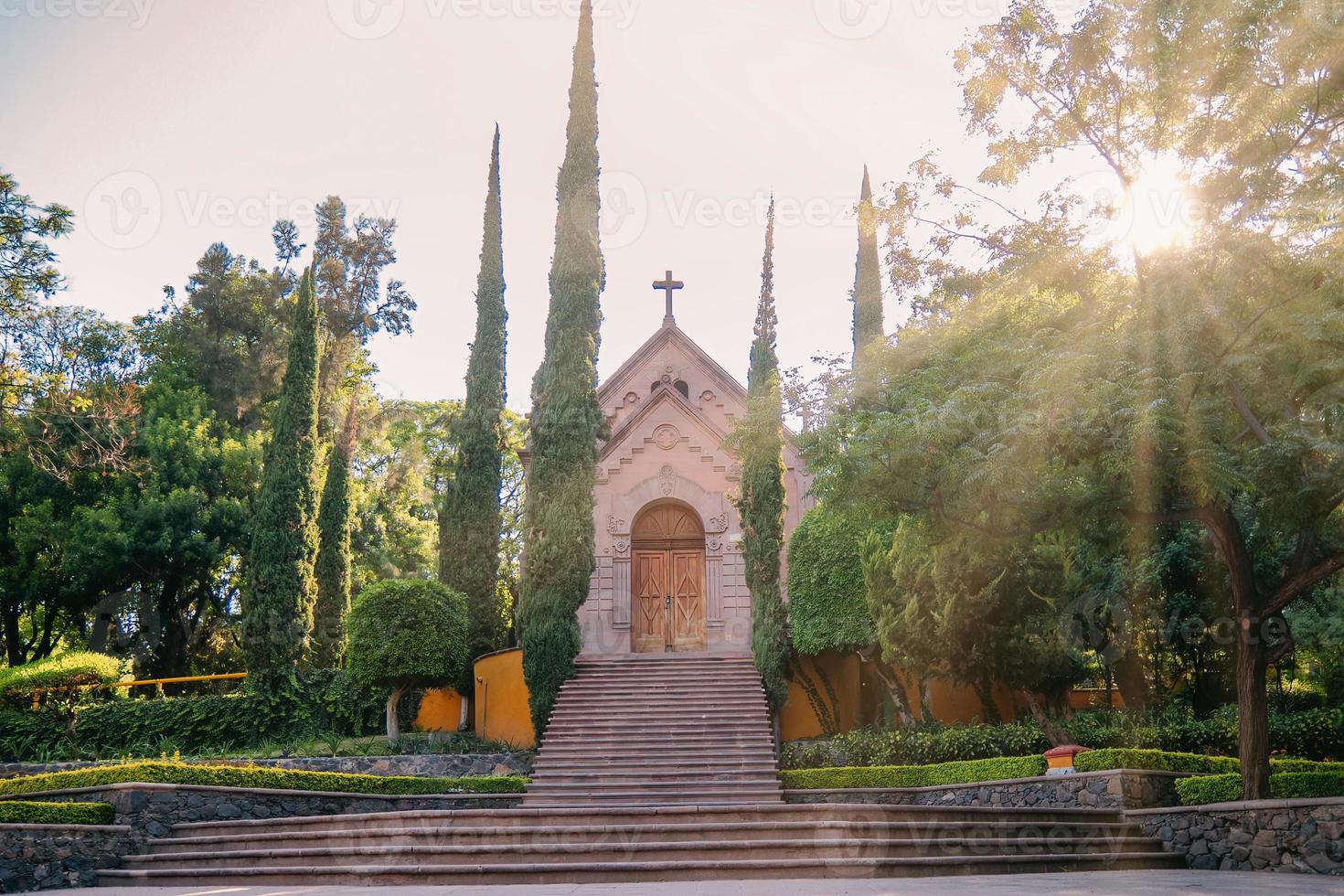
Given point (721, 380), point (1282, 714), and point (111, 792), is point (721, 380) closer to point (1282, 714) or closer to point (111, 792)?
point (1282, 714)

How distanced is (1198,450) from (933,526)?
10.7 feet

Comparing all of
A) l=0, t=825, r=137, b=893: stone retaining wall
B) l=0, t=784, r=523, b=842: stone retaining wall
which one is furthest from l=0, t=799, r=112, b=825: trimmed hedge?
l=0, t=784, r=523, b=842: stone retaining wall

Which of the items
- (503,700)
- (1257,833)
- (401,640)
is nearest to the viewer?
(1257,833)

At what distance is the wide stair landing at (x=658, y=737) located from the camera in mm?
17000

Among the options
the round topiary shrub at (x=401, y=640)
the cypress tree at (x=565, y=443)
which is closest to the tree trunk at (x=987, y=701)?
the cypress tree at (x=565, y=443)

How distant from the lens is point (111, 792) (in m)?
13.8

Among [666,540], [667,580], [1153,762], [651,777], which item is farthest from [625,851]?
[666,540]

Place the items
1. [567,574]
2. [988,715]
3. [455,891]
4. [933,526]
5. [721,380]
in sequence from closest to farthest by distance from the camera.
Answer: [455,891], [933,526], [988,715], [567,574], [721,380]

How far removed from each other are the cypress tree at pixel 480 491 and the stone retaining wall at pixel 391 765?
12.2ft

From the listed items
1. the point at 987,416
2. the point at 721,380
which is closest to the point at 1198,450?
the point at 987,416

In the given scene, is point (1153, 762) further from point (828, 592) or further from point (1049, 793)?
point (828, 592)

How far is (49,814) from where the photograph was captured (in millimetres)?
12805

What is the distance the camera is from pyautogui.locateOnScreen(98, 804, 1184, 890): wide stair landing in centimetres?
1177

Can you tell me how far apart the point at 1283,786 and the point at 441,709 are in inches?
628
